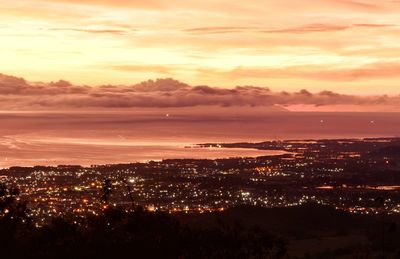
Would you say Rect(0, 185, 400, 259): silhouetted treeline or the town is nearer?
Rect(0, 185, 400, 259): silhouetted treeline

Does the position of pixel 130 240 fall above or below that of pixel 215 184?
above

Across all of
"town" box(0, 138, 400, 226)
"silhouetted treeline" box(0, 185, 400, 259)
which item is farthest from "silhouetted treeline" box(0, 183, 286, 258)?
"town" box(0, 138, 400, 226)

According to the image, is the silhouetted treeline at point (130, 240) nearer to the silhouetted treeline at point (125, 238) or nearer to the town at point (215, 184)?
the silhouetted treeline at point (125, 238)

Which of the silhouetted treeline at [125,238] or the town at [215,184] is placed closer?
the silhouetted treeline at [125,238]

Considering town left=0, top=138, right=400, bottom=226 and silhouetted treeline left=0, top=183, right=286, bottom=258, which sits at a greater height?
silhouetted treeline left=0, top=183, right=286, bottom=258

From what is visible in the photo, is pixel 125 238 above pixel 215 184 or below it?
above

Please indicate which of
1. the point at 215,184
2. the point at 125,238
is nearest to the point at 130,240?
the point at 125,238

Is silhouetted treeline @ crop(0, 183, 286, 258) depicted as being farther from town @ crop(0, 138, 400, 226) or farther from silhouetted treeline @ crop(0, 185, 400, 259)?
town @ crop(0, 138, 400, 226)

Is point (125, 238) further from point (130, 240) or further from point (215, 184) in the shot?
point (215, 184)

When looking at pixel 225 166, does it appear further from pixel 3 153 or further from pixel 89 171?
pixel 3 153

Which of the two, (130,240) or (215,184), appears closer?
(130,240)

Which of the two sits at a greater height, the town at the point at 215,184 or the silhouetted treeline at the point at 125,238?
the silhouetted treeline at the point at 125,238

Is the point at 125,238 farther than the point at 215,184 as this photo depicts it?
No

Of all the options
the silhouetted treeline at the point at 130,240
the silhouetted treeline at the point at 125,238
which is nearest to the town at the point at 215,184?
the silhouetted treeline at the point at 125,238
